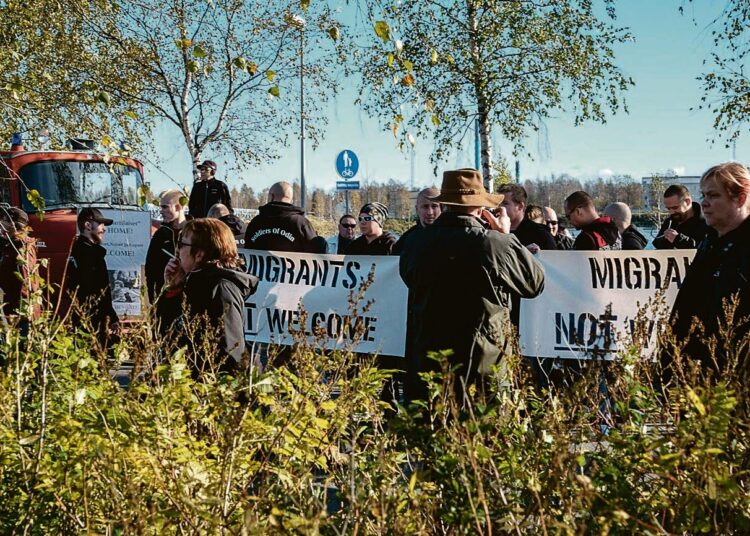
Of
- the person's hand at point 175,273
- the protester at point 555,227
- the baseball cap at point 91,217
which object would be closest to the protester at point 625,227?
the protester at point 555,227

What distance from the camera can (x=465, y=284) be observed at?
407cm

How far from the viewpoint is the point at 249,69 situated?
404cm

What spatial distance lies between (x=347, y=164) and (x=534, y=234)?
10502mm

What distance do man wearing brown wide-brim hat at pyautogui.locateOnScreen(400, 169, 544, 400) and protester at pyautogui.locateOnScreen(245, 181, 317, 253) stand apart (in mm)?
3902

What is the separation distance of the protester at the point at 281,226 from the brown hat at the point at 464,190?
12.6 ft

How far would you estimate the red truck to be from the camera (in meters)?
12.5

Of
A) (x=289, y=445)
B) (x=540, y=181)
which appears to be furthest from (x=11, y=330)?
(x=540, y=181)

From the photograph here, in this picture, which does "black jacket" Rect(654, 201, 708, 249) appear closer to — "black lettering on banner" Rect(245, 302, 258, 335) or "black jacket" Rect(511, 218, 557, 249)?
"black jacket" Rect(511, 218, 557, 249)

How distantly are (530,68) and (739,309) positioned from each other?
44.9 feet

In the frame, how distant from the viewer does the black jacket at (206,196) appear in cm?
1185

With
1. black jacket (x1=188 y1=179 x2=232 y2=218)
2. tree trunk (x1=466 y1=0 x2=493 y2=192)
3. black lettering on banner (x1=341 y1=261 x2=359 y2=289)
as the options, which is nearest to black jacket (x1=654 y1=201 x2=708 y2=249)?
black lettering on banner (x1=341 y1=261 x2=359 y2=289)

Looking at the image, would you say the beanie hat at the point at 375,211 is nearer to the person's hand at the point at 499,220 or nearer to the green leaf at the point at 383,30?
the person's hand at the point at 499,220

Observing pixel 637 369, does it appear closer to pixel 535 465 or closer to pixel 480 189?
pixel 535 465

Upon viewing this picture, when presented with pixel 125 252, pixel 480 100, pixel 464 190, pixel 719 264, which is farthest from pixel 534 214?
pixel 480 100
